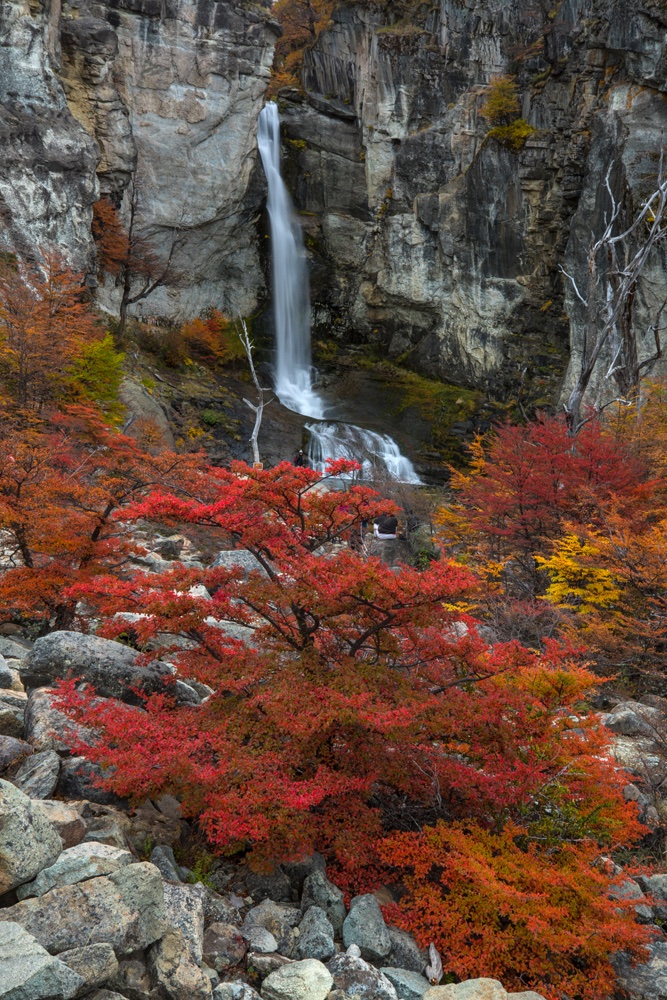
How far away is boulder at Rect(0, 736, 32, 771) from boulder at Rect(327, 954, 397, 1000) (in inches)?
103

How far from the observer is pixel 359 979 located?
156 inches

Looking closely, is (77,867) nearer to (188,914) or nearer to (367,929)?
(188,914)

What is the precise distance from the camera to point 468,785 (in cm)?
480

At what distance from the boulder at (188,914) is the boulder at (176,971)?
73mm

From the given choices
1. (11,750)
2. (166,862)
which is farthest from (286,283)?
(166,862)

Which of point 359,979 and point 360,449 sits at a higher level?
point 359,979

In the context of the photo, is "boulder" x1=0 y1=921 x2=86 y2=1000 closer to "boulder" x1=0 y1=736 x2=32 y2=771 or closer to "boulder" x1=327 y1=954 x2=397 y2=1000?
"boulder" x1=327 y1=954 x2=397 y2=1000

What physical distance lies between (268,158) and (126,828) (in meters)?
28.6

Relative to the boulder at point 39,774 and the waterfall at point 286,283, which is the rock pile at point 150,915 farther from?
the waterfall at point 286,283

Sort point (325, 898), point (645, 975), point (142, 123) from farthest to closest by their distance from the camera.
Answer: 1. point (142, 123)
2. point (325, 898)
3. point (645, 975)

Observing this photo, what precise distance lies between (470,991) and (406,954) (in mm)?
626

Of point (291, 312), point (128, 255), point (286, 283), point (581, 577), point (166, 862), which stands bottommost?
point (291, 312)

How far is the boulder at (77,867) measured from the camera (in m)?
3.54

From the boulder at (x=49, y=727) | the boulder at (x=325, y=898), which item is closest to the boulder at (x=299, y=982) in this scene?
the boulder at (x=325, y=898)
